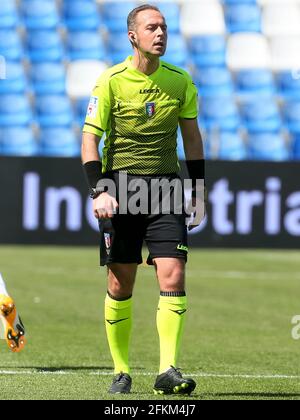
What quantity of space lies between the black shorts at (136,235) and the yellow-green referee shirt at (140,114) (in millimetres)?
123

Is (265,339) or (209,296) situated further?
(209,296)

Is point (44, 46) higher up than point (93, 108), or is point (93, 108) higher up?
point (44, 46)

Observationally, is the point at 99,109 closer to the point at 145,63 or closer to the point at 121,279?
the point at 145,63

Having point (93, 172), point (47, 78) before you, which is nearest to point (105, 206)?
point (93, 172)

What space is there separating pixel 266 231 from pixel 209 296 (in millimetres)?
6471

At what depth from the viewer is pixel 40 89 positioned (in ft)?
79.7

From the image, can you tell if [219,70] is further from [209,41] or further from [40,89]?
[40,89]

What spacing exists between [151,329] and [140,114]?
4495 millimetres

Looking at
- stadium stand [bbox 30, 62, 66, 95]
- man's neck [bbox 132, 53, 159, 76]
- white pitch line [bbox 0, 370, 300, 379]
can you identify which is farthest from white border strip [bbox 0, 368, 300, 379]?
stadium stand [bbox 30, 62, 66, 95]

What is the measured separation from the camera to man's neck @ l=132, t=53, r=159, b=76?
21.9 ft

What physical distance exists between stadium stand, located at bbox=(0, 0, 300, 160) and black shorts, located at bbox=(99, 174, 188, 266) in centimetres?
1618

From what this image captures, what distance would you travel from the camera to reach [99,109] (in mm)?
6637

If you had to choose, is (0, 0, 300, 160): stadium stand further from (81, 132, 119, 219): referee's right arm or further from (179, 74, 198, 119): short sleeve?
(81, 132, 119, 219): referee's right arm

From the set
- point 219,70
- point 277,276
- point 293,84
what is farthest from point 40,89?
point 277,276
